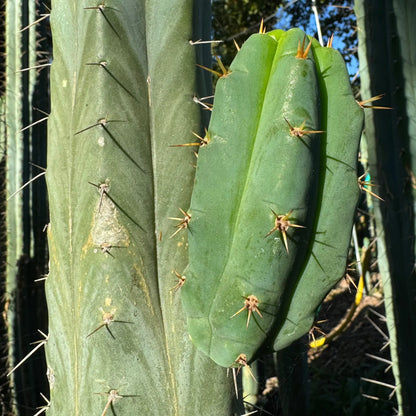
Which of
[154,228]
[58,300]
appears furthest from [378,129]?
[58,300]

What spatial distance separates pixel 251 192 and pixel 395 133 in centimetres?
138

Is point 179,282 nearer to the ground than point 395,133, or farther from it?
nearer to the ground

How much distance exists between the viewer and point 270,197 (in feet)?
Result: 3.21

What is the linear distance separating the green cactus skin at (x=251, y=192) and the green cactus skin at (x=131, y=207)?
0.20 metres

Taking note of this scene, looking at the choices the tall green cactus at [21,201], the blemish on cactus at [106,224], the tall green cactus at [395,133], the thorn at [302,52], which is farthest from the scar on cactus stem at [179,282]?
the tall green cactus at [21,201]

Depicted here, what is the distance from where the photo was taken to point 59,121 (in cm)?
132

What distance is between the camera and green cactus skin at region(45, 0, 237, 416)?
4.00 feet

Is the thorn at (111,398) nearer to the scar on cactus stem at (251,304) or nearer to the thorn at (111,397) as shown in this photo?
the thorn at (111,397)

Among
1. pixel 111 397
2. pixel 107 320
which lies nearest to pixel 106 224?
pixel 107 320

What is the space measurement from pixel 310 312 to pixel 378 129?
4.33 feet

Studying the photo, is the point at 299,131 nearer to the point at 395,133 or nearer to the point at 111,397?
the point at 111,397

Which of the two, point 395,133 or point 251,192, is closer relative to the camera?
point 251,192

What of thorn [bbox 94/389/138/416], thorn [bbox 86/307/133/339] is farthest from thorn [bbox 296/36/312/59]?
thorn [bbox 94/389/138/416]

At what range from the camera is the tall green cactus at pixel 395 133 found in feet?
7.15
